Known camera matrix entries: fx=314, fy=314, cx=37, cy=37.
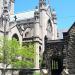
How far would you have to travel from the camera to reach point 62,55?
2536cm

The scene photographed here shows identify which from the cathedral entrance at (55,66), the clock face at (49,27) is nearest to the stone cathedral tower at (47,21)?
the clock face at (49,27)

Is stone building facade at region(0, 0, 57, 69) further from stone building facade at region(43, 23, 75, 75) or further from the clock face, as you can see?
stone building facade at region(43, 23, 75, 75)

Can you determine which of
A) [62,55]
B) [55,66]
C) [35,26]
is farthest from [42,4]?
[62,55]

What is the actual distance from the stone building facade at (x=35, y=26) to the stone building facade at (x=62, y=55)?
1565 inches

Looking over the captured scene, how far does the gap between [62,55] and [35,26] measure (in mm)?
51868

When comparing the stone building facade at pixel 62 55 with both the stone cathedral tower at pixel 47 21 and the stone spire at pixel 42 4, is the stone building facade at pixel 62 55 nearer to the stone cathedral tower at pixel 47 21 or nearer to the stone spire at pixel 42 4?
A: the stone cathedral tower at pixel 47 21

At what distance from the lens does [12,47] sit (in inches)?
2117

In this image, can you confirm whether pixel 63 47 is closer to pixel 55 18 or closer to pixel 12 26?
pixel 12 26

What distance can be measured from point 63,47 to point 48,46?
1.58 m

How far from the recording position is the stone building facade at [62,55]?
24.4 metres

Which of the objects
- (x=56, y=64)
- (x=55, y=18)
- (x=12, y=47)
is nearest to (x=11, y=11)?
(x=55, y=18)

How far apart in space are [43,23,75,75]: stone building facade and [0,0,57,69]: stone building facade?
130ft

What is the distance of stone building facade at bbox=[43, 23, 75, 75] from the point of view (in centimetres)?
2439

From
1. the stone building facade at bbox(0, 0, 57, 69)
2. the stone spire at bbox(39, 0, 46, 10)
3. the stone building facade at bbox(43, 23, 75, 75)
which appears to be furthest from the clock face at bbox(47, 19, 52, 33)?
the stone building facade at bbox(43, 23, 75, 75)
